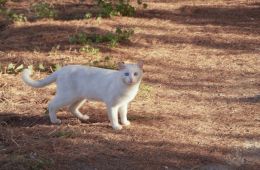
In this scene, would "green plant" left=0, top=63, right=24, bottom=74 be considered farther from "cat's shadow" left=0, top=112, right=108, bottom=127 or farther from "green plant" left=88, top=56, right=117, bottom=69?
"cat's shadow" left=0, top=112, right=108, bottom=127

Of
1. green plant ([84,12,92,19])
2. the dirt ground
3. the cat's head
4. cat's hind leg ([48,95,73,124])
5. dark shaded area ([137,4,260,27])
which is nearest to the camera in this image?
the dirt ground

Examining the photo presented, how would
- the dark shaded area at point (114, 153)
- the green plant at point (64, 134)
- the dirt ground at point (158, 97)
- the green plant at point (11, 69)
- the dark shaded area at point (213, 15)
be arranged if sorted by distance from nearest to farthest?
1. the dark shaded area at point (114, 153)
2. the dirt ground at point (158, 97)
3. the green plant at point (64, 134)
4. the green plant at point (11, 69)
5. the dark shaded area at point (213, 15)

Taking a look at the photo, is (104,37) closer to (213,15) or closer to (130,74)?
(213,15)

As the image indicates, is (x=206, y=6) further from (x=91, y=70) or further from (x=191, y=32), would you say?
(x=91, y=70)

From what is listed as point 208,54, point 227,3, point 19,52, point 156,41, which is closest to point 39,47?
point 19,52

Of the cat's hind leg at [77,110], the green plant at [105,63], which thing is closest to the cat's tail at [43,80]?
the cat's hind leg at [77,110]

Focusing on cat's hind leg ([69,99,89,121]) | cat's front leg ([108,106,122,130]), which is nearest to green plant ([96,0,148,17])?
cat's hind leg ([69,99,89,121])

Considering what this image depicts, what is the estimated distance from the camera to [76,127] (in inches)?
238

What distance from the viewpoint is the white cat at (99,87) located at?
573 cm

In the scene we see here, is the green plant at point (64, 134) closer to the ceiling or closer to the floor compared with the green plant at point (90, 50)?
closer to the floor

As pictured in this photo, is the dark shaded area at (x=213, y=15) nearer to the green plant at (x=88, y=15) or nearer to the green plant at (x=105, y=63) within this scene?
the green plant at (x=88, y=15)

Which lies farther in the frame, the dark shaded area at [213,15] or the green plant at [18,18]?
the dark shaded area at [213,15]

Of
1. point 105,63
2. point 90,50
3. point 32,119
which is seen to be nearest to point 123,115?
point 32,119

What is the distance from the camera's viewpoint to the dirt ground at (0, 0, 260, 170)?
535 cm
